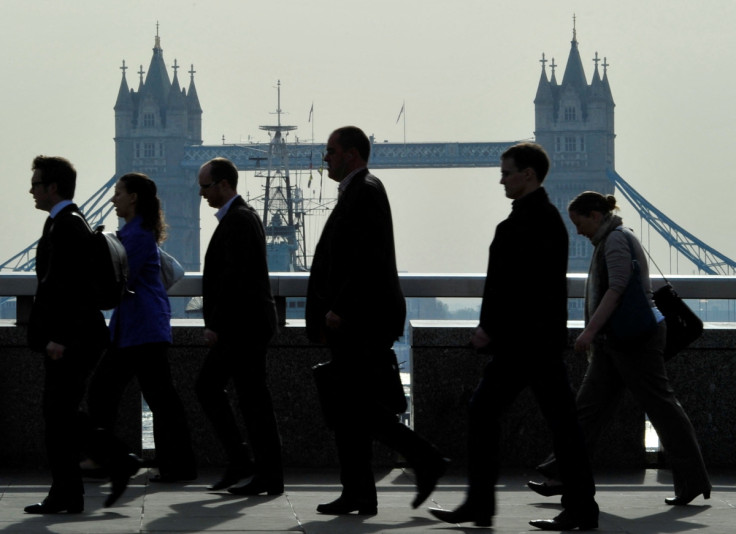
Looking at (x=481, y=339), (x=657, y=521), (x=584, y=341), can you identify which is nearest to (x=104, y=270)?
(x=481, y=339)

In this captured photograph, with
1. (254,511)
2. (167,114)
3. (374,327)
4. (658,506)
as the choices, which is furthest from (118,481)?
(167,114)

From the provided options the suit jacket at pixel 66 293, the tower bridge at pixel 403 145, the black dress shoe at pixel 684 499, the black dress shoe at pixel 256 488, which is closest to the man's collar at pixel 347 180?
the suit jacket at pixel 66 293

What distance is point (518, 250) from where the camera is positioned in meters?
3.80

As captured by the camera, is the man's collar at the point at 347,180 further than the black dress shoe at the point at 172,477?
No

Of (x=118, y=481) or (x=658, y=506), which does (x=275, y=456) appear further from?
(x=658, y=506)

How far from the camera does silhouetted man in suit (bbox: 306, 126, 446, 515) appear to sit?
13.2 feet

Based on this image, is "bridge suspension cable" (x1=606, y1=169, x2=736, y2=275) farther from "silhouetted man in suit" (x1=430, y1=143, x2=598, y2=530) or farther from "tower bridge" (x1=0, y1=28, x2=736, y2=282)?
"silhouetted man in suit" (x1=430, y1=143, x2=598, y2=530)

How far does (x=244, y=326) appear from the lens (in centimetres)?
451

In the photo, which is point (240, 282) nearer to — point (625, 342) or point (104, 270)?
point (104, 270)

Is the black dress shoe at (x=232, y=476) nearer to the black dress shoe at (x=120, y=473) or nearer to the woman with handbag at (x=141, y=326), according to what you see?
the woman with handbag at (x=141, y=326)

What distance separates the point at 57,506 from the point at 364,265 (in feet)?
3.24

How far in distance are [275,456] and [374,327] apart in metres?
0.66

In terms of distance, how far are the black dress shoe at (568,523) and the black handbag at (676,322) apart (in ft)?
2.61

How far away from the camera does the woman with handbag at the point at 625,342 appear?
14.3 feet
